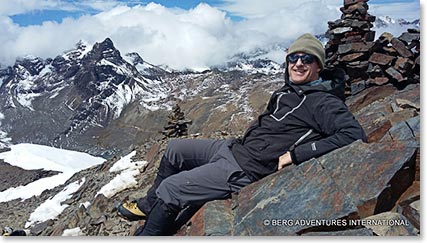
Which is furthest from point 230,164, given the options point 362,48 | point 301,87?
point 362,48

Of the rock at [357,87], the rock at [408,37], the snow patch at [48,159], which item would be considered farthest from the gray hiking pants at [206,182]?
the snow patch at [48,159]

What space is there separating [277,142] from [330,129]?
54cm

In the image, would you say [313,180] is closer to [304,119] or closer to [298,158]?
[298,158]

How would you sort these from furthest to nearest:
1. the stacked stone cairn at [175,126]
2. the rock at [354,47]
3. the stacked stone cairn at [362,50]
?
the stacked stone cairn at [175,126] → the rock at [354,47] → the stacked stone cairn at [362,50]

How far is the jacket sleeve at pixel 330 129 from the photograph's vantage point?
4.49m

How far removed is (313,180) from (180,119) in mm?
17074

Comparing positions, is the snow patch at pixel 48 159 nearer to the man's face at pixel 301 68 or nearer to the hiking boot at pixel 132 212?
the hiking boot at pixel 132 212

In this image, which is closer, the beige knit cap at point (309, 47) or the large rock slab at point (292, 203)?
the large rock slab at point (292, 203)

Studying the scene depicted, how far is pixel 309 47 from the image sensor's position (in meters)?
4.79

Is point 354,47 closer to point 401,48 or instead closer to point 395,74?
point 401,48

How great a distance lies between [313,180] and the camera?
4.54m

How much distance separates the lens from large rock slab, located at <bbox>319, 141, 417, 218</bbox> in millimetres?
4289

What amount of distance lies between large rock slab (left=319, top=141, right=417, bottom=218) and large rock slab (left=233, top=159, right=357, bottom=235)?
10 cm

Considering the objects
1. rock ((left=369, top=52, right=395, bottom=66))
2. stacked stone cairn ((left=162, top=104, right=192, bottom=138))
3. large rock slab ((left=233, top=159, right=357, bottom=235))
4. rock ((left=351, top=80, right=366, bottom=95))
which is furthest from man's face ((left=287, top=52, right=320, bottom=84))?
stacked stone cairn ((left=162, top=104, right=192, bottom=138))
